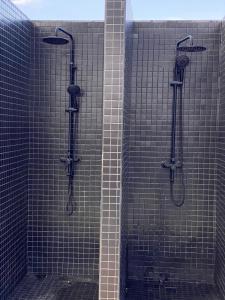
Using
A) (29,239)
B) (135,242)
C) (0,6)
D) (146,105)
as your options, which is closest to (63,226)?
(29,239)

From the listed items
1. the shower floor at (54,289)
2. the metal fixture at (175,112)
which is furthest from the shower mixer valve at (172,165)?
the shower floor at (54,289)

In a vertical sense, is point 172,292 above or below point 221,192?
below

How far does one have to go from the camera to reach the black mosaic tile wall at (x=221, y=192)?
10.4 feet

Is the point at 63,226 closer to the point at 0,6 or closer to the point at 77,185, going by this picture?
the point at 77,185

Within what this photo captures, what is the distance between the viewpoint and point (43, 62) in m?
3.50

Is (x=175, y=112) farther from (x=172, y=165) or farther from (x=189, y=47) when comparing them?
(x=189, y=47)

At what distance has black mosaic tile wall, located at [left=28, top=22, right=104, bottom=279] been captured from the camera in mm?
3453

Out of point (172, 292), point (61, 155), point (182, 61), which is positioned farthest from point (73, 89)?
point (172, 292)

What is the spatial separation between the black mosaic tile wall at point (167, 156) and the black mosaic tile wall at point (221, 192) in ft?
0.32

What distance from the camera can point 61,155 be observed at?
352cm

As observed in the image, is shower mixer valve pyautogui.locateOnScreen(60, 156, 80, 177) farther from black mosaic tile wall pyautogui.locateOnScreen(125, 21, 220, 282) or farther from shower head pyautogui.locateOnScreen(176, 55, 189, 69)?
shower head pyautogui.locateOnScreen(176, 55, 189, 69)

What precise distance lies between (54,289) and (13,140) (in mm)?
1319

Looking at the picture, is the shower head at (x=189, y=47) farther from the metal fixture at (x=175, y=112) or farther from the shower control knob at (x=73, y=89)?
the shower control knob at (x=73, y=89)

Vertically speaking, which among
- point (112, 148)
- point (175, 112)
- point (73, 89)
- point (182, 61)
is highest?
point (182, 61)
